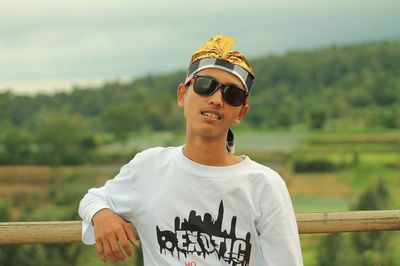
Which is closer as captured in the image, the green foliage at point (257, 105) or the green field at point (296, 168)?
the green field at point (296, 168)

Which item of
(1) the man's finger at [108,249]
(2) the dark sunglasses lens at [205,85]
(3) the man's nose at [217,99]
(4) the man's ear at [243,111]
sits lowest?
(1) the man's finger at [108,249]

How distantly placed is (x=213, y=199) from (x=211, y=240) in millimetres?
92

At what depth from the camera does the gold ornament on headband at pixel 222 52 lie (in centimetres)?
162

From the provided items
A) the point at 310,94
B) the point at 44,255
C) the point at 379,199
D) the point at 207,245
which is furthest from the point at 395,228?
the point at 310,94

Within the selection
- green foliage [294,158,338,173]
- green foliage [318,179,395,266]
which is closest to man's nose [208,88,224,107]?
green foliage [318,179,395,266]

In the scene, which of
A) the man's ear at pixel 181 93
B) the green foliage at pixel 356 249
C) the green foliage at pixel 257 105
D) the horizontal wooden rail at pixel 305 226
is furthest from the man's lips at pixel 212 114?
the green foliage at pixel 257 105

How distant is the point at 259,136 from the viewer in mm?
54188

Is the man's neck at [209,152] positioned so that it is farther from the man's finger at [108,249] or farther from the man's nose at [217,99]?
the man's finger at [108,249]

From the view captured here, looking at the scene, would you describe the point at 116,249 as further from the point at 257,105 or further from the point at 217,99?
the point at 257,105

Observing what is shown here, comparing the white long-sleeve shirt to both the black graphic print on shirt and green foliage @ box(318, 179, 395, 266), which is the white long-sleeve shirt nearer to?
the black graphic print on shirt

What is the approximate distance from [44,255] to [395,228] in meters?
8.53

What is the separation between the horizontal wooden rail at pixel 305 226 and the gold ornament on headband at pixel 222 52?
65cm

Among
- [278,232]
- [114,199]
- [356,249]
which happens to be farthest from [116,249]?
[356,249]

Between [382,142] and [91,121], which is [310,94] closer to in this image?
[382,142]
